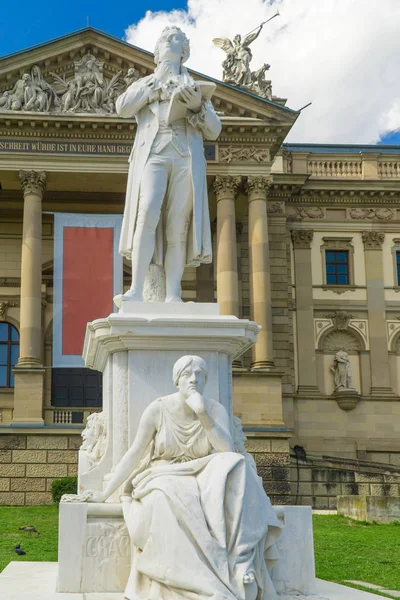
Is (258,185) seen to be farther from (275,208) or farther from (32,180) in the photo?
(32,180)

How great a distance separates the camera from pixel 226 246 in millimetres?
35969

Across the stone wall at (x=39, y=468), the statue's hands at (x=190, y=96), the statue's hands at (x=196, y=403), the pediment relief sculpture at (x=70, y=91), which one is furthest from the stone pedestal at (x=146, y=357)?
the pediment relief sculpture at (x=70, y=91)

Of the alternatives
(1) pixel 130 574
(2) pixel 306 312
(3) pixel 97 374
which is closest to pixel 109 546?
(1) pixel 130 574

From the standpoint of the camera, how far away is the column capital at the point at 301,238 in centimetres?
4309

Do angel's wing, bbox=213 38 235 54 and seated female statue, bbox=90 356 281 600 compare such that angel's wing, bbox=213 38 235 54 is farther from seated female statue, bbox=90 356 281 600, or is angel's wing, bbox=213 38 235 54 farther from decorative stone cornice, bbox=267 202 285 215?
seated female statue, bbox=90 356 281 600

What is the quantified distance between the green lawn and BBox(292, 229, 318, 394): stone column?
17764 millimetres

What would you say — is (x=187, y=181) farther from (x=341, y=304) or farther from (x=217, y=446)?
(x=341, y=304)

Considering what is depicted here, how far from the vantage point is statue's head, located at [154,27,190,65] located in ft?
31.0

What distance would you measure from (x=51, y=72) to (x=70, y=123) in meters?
3.25

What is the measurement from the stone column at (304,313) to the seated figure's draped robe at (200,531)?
34237mm

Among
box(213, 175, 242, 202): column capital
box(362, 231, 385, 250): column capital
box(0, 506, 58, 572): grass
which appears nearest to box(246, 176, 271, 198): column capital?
box(213, 175, 242, 202): column capital

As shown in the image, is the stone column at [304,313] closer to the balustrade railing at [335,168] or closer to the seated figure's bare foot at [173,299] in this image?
the balustrade railing at [335,168]

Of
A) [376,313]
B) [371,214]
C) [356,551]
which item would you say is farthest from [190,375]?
[371,214]

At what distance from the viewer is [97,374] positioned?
3859 cm
